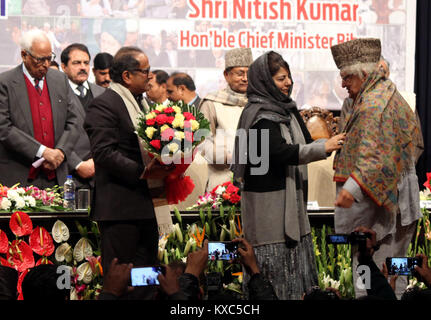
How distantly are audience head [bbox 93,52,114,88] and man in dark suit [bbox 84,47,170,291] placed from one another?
261 centimetres

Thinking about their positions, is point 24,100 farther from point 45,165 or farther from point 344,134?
point 344,134

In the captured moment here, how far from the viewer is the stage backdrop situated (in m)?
6.53

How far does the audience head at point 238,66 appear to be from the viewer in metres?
5.30

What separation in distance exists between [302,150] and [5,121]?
2.32 metres

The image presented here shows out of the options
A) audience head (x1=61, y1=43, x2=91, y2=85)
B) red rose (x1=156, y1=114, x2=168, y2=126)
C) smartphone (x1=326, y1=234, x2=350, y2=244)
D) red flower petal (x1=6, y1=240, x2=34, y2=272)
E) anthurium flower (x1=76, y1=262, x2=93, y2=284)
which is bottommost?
anthurium flower (x1=76, y1=262, x2=93, y2=284)

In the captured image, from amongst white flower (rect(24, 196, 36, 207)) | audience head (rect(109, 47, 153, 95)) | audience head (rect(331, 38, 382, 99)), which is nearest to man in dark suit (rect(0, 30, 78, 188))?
white flower (rect(24, 196, 36, 207))

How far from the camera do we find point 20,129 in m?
4.93

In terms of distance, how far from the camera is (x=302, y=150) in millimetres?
3389

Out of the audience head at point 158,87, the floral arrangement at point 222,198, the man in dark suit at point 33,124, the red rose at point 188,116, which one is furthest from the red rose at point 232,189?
the audience head at point 158,87

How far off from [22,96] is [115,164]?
183 centimetres

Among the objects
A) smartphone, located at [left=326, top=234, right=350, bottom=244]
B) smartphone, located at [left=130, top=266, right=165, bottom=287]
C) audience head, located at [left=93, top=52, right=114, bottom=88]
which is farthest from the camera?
audience head, located at [left=93, top=52, right=114, bottom=88]

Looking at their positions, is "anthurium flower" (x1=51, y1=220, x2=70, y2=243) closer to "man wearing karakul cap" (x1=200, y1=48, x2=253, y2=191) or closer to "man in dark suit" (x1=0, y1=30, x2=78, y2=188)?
"man in dark suit" (x1=0, y1=30, x2=78, y2=188)

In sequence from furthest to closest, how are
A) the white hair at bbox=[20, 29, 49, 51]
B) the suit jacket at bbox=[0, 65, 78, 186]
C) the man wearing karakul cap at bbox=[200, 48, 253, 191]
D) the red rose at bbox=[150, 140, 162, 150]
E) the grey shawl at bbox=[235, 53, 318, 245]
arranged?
1. the man wearing karakul cap at bbox=[200, 48, 253, 191]
2. the white hair at bbox=[20, 29, 49, 51]
3. the suit jacket at bbox=[0, 65, 78, 186]
4. the grey shawl at bbox=[235, 53, 318, 245]
5. the red rose at bbox=[150, 140, 162, 150]

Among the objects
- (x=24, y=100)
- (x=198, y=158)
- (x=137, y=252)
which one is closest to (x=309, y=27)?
(x=198, y=158)
